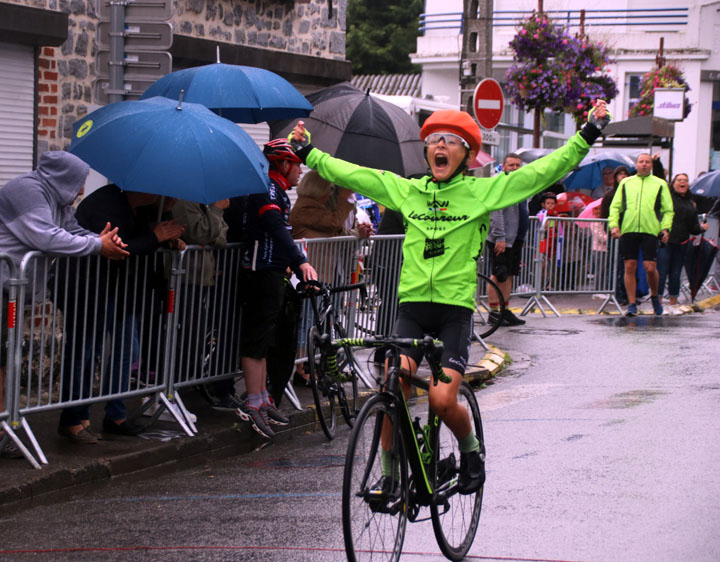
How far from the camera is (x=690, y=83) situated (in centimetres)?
4106

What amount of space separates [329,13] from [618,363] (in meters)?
7.14

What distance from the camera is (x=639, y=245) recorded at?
53.4ft

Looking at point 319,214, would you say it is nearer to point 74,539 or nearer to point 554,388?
point 554,388

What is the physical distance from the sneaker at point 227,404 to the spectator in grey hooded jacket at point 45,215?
6.73 ft

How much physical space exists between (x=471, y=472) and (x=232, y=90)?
4.78 m

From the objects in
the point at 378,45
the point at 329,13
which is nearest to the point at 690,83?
the point at 378,45

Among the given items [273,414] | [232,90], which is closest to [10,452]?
[273,414]

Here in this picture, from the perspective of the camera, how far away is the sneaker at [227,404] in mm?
8906

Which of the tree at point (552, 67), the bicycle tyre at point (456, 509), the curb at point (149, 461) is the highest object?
the tree at point (552, 67)

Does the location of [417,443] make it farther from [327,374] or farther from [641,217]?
[641,217]

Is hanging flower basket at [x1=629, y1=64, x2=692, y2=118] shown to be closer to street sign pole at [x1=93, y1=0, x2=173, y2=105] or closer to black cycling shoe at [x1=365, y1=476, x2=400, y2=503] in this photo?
street sign pole at [x1=93, y1=0, x2=173, y2=105]

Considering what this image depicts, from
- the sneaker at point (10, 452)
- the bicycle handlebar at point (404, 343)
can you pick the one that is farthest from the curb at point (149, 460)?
the bicycle handlebar at point (404, 343)

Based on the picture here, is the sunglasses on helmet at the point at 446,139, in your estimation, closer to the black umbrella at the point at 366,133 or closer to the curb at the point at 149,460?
the curb at the point at 149,460

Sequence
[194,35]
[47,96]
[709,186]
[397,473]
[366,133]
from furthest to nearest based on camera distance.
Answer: [709,186], [194,35], [47,96], [366,133], [397,473]
